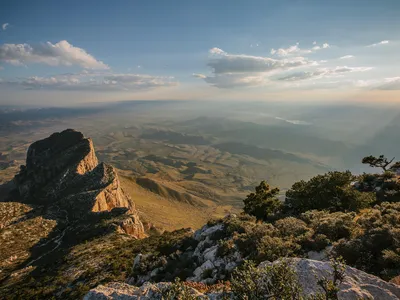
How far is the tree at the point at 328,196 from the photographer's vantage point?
31.5 meters

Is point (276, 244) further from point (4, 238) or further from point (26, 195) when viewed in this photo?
point (26, 195)

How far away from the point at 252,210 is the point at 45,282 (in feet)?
107

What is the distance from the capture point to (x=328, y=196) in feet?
113

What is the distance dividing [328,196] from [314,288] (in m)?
25.8

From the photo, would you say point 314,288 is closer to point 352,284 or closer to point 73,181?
point 352,284

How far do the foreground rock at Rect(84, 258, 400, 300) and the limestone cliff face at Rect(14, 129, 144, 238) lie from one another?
5346cm

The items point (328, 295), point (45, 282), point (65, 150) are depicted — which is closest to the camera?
point (328, 295)

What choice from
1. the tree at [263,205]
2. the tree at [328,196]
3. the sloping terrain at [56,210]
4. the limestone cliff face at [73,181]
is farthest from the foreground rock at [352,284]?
the limestone cliff face at [73,181]

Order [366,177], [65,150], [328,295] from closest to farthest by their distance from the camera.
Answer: [328,295]
[366,177]
[65,150]

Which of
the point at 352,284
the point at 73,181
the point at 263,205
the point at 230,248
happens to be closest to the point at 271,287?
the point at 352,284

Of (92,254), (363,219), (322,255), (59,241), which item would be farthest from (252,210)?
(59,241)

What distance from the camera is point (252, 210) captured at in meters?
39.0

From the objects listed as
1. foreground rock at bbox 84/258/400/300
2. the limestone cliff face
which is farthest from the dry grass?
foreground rock at bbox 84/258/400/300

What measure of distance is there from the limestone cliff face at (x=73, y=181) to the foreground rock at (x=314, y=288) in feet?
175
